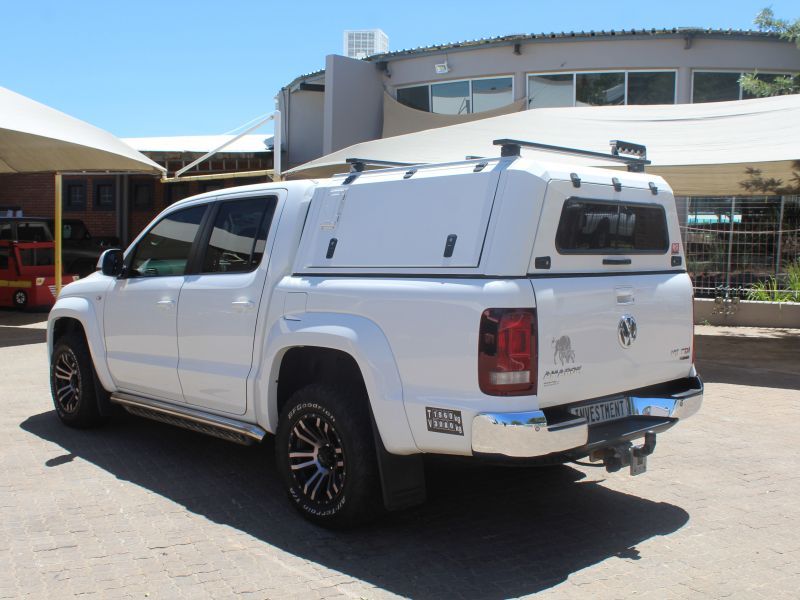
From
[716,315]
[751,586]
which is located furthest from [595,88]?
[751,586]

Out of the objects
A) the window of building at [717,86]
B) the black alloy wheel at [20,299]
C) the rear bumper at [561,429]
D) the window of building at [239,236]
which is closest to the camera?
the rear bumper at [561,429]

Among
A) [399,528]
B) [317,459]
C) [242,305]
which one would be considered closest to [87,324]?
[242,305]

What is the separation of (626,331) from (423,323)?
46.7 inches

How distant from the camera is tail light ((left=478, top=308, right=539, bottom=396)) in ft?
12.6

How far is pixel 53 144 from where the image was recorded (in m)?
14.6

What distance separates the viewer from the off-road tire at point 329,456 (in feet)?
14.5

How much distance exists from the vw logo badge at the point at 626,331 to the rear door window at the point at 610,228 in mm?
405

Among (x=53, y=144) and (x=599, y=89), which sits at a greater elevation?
(x=599, y=89)

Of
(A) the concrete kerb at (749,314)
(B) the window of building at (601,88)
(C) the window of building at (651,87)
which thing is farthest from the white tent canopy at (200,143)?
(A) the concrete kerb at (749,314)

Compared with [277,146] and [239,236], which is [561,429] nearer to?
[239,236]

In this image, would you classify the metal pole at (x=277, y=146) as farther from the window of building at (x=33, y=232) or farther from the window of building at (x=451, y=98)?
the window of building at (x=33, y=232)

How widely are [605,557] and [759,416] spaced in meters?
4.24

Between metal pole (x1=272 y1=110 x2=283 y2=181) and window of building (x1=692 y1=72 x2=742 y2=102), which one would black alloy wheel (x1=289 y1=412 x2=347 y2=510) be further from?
window of building (x1=692 y1=72 x2=742 y2=102)

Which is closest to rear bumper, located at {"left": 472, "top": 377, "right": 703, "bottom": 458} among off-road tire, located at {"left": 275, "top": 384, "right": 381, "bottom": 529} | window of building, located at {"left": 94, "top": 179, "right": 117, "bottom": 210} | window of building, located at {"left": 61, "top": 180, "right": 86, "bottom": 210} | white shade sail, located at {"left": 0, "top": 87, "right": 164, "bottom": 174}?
off-road tire, located at {"left": 275, "top": 384, "right": 381, "bottom": 529}
